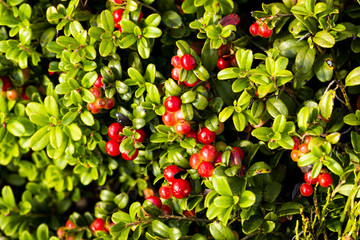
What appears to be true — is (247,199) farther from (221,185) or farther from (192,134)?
(192,134)

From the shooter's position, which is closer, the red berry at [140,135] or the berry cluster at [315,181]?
the berry cluster at [315,181]

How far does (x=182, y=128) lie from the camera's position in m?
1.81

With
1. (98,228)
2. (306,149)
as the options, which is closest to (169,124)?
(306,149)

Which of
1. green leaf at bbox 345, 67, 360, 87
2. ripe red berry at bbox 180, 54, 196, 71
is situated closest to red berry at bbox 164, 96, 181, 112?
ripe red berry at bbox 180, 54, 196, 71

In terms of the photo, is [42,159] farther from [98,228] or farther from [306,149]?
[306,149]

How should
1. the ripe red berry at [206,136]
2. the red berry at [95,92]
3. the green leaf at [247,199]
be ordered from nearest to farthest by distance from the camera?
the green leaf at [247,199], the ripe red berry at [206,136], the red berry at [95,92]

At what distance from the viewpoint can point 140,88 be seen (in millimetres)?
1951

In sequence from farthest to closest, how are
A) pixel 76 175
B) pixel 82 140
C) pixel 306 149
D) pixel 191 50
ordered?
pixel 76 175 → pixel 82 140 → pixel 191 50 → pixel 306 149

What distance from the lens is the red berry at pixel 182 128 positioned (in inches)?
71.1

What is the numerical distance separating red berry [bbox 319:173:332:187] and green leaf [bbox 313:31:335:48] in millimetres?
579

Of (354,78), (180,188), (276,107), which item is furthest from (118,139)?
(354,78)

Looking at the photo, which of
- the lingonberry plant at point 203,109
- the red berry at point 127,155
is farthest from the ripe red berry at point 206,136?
the red berry at point 127,155

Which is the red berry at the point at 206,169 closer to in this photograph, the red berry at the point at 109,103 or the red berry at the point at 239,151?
the red berry at the point at 239,151

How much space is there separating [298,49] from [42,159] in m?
1.78
